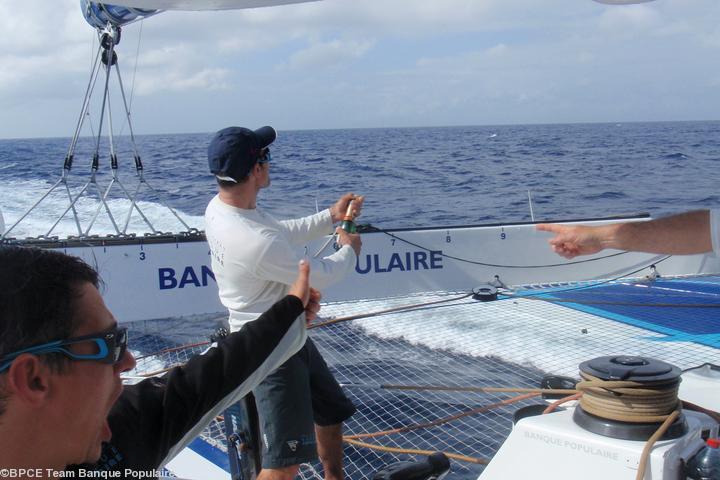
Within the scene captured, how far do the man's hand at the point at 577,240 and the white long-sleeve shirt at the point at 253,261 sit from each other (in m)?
0.78

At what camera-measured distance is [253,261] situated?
2.62m

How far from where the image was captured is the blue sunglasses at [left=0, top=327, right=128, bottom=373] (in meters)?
1.05

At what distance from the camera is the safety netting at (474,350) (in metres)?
3.97

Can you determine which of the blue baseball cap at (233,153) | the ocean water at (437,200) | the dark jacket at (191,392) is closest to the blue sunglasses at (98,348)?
the dark jacket at (191,392)

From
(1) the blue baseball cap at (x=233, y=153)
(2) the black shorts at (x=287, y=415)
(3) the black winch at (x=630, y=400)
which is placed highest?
(1) the blue baseball cap at (x=233, y=153)

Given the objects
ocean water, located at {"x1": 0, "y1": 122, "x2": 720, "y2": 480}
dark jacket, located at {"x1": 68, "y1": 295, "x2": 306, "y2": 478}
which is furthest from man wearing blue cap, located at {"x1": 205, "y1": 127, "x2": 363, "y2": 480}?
ocean water, located at {"x1": 0, "y1": 122, "x2": 720, "y2": 480}

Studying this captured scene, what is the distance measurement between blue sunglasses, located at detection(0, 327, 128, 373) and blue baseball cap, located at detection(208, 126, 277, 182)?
1495 millimetres

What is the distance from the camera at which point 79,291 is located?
1176mm

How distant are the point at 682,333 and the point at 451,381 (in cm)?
180

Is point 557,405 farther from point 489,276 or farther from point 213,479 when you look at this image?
point 489,276

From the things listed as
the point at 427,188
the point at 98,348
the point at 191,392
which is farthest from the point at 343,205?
the point at 427,188

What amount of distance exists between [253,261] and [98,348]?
145 cm

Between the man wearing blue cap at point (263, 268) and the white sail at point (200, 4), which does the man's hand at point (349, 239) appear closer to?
the man wearing blue cap at point (263, 268)

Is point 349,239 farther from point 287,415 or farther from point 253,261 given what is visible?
point 287,415
